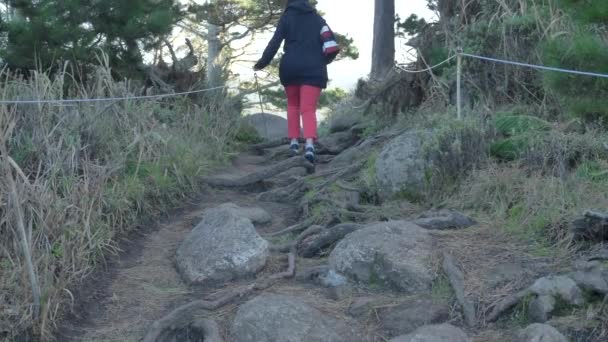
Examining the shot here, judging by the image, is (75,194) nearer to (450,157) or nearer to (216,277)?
(216,277)

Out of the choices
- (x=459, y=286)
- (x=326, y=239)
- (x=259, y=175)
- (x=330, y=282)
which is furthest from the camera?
(x=259, y=175)

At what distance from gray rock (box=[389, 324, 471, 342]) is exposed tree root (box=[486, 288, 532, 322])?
0.27 metres

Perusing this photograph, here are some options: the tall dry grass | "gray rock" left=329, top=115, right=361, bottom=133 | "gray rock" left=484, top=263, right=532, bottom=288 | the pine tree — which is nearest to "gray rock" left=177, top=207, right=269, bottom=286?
the tall dry grass

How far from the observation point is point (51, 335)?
215 inches

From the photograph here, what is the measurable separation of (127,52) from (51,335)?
6076 millimetres

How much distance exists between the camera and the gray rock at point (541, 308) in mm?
5047

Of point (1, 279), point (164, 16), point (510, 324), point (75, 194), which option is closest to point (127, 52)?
point (164, 16)

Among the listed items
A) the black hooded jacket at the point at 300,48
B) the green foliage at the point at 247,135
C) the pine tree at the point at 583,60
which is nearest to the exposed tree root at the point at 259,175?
the black hooded jacket at the point at 300,48

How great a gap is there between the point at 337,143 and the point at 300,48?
6.41 feet

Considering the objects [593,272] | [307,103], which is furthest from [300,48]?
[593,272]

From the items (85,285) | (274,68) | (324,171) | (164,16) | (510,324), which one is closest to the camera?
(510,324)

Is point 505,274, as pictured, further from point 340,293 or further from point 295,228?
point 295,228

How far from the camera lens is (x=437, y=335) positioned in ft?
16.4

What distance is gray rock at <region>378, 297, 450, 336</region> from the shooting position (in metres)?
5.29
